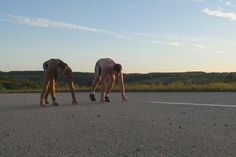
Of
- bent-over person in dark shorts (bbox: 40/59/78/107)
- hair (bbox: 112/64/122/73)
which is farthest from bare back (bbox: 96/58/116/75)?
bent-over person in dark shorts (bbox: 40/59/78/107)

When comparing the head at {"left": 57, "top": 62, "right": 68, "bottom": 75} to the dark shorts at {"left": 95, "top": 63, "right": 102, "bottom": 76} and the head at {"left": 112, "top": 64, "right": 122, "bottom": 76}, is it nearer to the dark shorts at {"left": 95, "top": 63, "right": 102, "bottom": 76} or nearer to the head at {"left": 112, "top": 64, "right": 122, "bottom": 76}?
the head at {"left": 112, "top": 64, "right": 122, "bottom": 76}

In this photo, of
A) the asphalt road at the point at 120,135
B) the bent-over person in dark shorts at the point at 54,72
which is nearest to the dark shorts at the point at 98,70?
the bent-over person in dark shorts at the point at 54,72

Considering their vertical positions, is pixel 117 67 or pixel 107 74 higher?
pixel 117 67

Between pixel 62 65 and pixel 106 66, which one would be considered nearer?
pixel 62 65

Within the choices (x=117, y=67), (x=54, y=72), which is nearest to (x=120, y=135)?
(x=54, y=72)

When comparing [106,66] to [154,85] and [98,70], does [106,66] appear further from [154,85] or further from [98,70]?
[154,85]

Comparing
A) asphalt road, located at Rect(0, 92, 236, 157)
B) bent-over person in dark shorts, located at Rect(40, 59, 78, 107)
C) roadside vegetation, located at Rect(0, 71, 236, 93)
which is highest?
bent-over person in dark shorts, located at Rect(40, 59, 78, 107)

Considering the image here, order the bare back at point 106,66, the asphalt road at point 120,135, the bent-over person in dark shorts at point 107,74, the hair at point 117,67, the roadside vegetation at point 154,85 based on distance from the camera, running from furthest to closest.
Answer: the roadside vegetation at point 154,85, the bare back at point 106,66, the bent-over person in dark shorts at point 107,74, the hair at point 117,67, the asphalt road at point 120,135

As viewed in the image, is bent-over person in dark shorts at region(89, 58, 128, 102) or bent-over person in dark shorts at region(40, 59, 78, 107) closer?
bent-over person in dark shorts at region(40, 59, 78, 107)

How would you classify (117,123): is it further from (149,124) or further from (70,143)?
(70,143)

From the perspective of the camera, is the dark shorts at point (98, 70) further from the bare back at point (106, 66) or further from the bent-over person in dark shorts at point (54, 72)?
the bent-over person in dark shorts at point (54, 72)

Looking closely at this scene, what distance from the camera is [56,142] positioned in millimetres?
5734

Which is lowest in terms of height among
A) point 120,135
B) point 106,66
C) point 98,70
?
point 120,135

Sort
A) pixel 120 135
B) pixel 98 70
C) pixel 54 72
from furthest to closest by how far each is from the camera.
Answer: pixel 98 70, pixel 54 72, pixel 120 135
